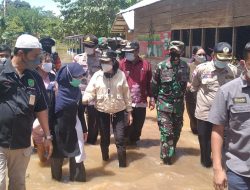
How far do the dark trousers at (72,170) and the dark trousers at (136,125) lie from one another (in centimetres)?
204

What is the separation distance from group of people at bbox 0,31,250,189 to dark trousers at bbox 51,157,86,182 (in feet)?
0.05

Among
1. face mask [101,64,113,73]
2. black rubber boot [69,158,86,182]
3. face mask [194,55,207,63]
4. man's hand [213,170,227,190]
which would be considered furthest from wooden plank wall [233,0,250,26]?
man's hand [213,170,227,190]

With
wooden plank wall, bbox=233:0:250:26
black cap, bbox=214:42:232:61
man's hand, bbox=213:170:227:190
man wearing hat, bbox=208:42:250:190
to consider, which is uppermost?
wooden plank wall, bbox=233:0:250:26

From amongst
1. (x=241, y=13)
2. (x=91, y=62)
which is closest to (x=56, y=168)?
(x=91, y=62)

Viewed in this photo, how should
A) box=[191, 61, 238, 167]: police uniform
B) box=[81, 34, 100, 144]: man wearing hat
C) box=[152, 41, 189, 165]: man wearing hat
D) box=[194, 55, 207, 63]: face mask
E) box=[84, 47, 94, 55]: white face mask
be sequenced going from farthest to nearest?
box=[194, 55, 207, 63]: face mask, box=[84, 47, 94, 55]: white face mask, box=[81, 34, 100, 144]: man wearing hat, box=[152, 41, 189, 165]: man wearing hat, box=[191, 61, 238, 167]: police uniform

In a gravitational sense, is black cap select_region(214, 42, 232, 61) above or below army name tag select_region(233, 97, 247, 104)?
above

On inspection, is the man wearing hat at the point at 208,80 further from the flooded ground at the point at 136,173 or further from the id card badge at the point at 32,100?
the id card badge at the point at 32,100

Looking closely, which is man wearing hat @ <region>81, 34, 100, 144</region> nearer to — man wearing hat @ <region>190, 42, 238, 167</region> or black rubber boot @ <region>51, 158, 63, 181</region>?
A: black rubber boot @ <region>51, 158, 63, 181</region>

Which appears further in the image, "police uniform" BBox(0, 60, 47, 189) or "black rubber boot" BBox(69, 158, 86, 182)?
"black rubber boot" BBox(69, 158, 86, 182)

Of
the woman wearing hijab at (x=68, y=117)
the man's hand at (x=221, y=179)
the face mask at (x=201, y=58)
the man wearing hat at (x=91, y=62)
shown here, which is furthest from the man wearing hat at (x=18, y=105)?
the face mask at (x=201, y=58)

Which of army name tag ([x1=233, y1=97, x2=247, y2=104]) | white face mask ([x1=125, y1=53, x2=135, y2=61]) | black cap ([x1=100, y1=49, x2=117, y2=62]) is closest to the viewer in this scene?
army name tag ([x1=233, y1=97, x2=247, y2=104])

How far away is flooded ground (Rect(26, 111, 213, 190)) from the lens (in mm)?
6164

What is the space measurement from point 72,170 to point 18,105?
2244mm

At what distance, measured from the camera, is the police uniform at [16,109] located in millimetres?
4055
